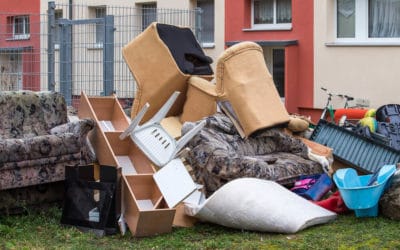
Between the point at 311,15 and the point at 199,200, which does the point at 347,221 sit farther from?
the point at 311,15

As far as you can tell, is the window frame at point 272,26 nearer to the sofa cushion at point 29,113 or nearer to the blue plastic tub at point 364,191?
the sofa cushion at point 29,113

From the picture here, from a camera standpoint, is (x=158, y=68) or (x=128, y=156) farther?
(x=158, y=68)

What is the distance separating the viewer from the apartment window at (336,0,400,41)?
12.4 m

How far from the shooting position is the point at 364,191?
22.2ft

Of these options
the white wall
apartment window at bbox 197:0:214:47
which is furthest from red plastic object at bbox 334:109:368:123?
apartment window at bbox 197:0:214:47

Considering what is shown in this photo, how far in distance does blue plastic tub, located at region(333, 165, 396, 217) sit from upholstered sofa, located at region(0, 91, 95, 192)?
249 centimetres

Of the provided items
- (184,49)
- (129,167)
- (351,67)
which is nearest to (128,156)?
(129,167)

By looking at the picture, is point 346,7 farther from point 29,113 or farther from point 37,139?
point 37,139

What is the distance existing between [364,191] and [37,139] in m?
3.03

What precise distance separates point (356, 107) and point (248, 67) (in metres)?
3.97

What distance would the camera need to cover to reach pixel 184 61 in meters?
9.41

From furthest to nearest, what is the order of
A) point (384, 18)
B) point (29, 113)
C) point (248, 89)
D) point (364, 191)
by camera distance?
point (384, 18)
point (248, 89)
point (29, 113)
point (364, 191)

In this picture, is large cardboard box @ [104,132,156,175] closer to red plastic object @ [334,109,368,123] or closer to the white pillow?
the white pillow

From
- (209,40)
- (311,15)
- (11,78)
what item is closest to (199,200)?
(11,78)
